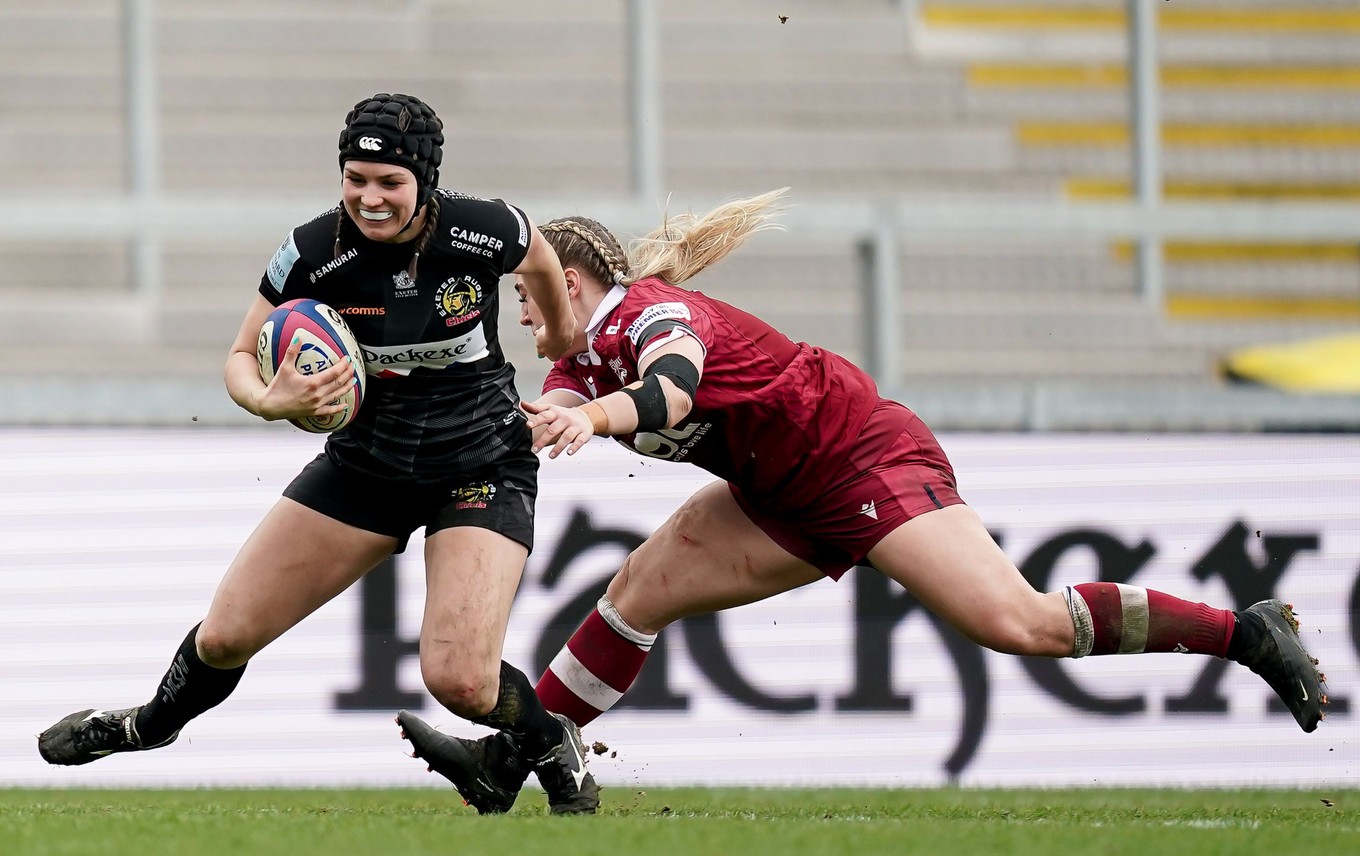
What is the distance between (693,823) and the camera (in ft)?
15.9

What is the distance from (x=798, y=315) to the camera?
1011cm

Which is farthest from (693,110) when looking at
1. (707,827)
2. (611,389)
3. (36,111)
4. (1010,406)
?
(707,827)

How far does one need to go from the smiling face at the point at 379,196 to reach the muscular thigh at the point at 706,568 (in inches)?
52.9

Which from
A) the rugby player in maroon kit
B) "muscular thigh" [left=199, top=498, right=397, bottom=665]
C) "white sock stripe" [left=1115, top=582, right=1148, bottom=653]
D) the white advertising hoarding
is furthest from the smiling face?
the white advertising hoarding

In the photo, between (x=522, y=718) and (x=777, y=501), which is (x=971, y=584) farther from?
(x=522, y=718)

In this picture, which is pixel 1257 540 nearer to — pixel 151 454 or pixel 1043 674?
pixel 1043 674

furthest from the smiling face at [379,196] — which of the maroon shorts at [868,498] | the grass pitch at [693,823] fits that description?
the grass pitch at [693,823]

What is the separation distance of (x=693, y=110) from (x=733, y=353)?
7048mm

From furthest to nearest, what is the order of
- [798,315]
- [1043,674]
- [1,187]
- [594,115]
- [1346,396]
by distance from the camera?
1. [594,115]
2. [1,187]
3. [798,315]
4. [1346,396]
5. [1043,674]

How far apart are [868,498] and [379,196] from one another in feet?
5.12

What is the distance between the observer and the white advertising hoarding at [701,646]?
666cm

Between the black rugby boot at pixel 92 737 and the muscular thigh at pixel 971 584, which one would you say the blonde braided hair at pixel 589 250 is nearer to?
the muscular thigh at pixel 971 584

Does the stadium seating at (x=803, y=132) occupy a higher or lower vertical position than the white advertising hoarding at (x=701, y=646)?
higher

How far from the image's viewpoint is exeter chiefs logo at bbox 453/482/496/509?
192 inches
